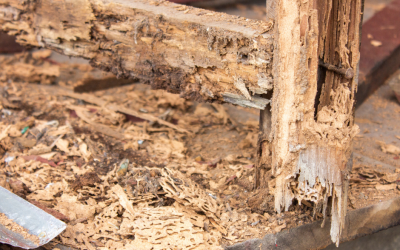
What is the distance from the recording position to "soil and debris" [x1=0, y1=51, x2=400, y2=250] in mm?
2764

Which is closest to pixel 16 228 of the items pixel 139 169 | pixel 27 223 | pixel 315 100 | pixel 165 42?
pixel 27 223

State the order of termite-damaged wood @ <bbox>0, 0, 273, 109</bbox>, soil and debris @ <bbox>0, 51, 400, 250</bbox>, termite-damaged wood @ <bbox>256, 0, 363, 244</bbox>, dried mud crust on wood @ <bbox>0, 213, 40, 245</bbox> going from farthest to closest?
soil and debris @ <bbox>0, 51, 400, 250</bbox> → termite-damaged wood @ <bbox>0, 0, 273, 109</bbox> → dried mud crust on wood @ <bbox>0, 213, 40, 245</bbox> → termite-damaged wood @ <bbox>256, 0, 363, 244</bbox>

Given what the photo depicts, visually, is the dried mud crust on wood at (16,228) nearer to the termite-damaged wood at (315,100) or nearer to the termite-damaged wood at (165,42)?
the termite-damaged wood at (165,42)

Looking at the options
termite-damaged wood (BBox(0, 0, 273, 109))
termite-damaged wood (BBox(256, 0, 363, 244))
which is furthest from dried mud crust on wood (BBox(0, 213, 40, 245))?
termite-damaged wood (BBox(256, 0, 363, 244))

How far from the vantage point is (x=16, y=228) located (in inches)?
103

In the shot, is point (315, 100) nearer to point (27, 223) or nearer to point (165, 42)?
point (165, 42)

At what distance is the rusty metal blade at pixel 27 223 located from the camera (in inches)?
100

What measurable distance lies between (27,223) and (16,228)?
0.25 ft

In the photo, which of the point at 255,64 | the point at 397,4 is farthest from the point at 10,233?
the point at 397,4

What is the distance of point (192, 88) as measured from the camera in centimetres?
303

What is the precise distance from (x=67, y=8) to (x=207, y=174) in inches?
80.9

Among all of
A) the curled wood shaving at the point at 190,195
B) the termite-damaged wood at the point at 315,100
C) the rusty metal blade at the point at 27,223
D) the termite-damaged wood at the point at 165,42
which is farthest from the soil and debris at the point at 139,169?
the termite-damaged wood at the point at 165,42

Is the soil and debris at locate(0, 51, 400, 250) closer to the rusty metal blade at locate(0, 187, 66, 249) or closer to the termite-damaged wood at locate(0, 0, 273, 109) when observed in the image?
the rusty metal blade at locate(0, 187, 66, 249)

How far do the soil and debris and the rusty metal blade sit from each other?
0.15 meters
